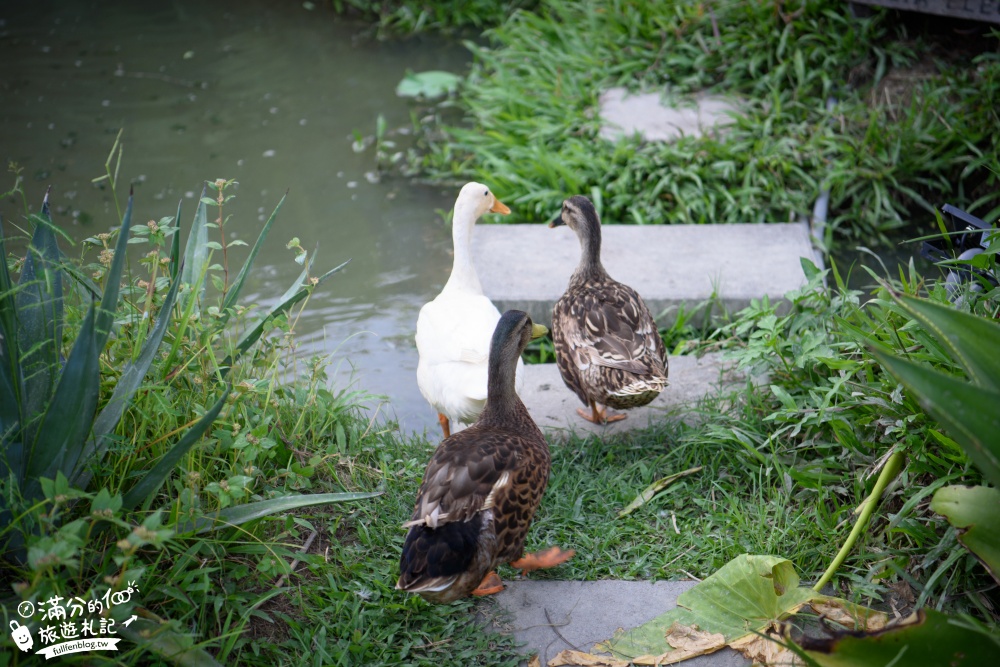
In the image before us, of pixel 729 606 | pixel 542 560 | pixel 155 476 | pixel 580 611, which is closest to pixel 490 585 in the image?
pixel 542 560

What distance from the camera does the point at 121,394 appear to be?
257 cm

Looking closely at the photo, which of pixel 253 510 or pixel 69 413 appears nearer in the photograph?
pixel 69 413

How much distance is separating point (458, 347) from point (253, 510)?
1.16 metres

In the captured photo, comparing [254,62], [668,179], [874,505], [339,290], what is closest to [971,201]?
[668,179]

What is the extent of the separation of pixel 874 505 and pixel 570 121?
3.74m

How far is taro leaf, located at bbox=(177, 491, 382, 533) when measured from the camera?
8.20 feet

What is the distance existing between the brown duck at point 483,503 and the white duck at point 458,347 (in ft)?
0.84

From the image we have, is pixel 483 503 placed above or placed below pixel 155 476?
below

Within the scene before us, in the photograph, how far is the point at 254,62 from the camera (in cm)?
771

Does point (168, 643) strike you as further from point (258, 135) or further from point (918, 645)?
point (258, 135)

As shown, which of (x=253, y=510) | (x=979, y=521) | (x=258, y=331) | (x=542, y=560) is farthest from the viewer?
(x=258, y=331)

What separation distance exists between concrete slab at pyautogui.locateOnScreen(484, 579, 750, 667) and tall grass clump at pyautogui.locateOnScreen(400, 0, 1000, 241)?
270 centimetres

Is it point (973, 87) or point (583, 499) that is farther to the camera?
point (973, 87)

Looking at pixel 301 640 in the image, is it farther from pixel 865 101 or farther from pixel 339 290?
pixel 865 101
